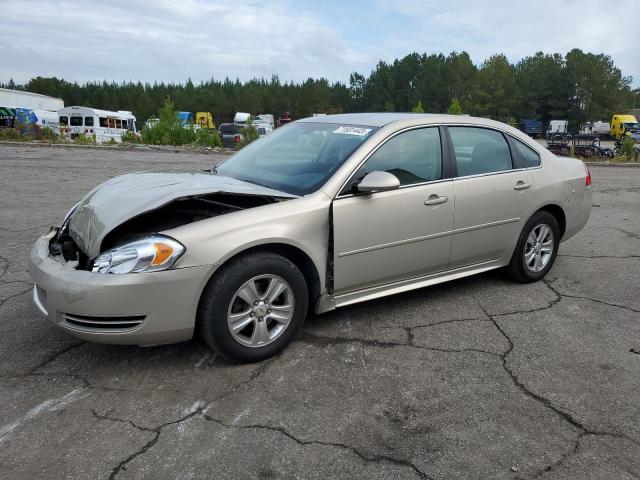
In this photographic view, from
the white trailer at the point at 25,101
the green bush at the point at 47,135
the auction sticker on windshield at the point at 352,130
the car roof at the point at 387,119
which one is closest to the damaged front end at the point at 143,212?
the auction sticker on windshield at the point at 352,130

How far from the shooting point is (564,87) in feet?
293

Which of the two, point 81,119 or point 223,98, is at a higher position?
point 223,98

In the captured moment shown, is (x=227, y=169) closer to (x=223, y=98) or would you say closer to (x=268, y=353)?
(x=268, y=353)

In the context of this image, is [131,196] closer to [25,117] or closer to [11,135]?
[11,135]

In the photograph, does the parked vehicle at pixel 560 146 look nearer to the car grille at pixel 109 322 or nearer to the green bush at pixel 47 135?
the green bush at pixel 47 135

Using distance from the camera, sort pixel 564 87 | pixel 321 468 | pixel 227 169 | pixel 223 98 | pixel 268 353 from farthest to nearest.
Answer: pixel 223 98 → pixel 564 87 → pixel 227 169 → pixel 268 353 → pixel 321 468

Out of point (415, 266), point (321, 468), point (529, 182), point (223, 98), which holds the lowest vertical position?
point (321, 468)

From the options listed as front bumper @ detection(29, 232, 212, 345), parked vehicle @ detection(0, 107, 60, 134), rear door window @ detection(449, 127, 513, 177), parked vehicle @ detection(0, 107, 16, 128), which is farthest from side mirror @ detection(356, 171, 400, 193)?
parked vehicle @ detection(0, 107, 16, 128)

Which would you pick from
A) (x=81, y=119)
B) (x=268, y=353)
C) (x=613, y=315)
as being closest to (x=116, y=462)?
(x=268, y=353)

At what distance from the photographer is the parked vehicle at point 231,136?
81.0ft

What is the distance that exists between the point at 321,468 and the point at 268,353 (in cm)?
106

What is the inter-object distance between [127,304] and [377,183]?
170 cm

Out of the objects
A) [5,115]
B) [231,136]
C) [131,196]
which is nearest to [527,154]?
[131,196]

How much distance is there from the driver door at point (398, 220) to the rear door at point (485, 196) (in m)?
0.15
